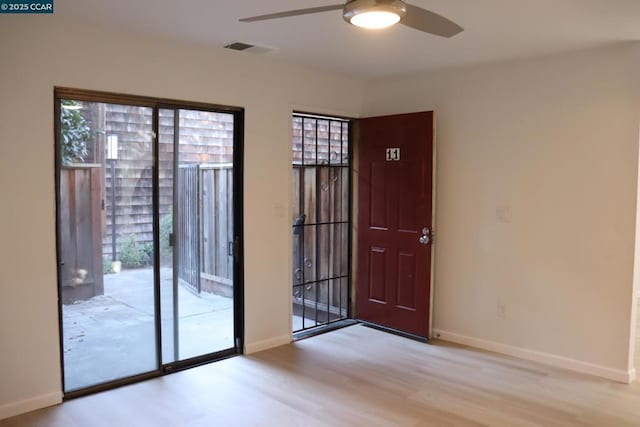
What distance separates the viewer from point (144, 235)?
11.5 feet

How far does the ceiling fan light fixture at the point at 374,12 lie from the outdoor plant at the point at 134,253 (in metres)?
2.18

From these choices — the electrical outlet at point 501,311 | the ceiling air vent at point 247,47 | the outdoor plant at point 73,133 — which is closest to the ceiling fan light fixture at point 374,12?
the ceiling air vent at point 247,47

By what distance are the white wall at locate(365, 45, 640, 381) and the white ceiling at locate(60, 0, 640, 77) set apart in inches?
11.9

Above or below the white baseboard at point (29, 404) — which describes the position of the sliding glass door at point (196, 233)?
above

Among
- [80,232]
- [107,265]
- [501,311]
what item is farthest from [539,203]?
[80,232]

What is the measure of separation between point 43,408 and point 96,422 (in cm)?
Answer: 42

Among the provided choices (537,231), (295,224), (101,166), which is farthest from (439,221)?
(101,166)

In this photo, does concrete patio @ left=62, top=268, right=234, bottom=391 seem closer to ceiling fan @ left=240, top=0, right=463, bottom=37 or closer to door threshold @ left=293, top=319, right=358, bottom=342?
door threshold @ left=293, top=319, right=358, bottom=342

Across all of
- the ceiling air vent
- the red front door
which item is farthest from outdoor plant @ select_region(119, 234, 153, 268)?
the red front door

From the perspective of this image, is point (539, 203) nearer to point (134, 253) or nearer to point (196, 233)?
point (196, 233)

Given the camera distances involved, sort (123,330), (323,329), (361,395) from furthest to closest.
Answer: (323,329), (123,330), (361,395)

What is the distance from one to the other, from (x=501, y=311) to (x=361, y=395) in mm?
1534

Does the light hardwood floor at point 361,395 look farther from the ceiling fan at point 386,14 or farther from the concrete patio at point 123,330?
the ceiling fan at point 386,14

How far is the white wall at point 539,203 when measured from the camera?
353 centimetres
